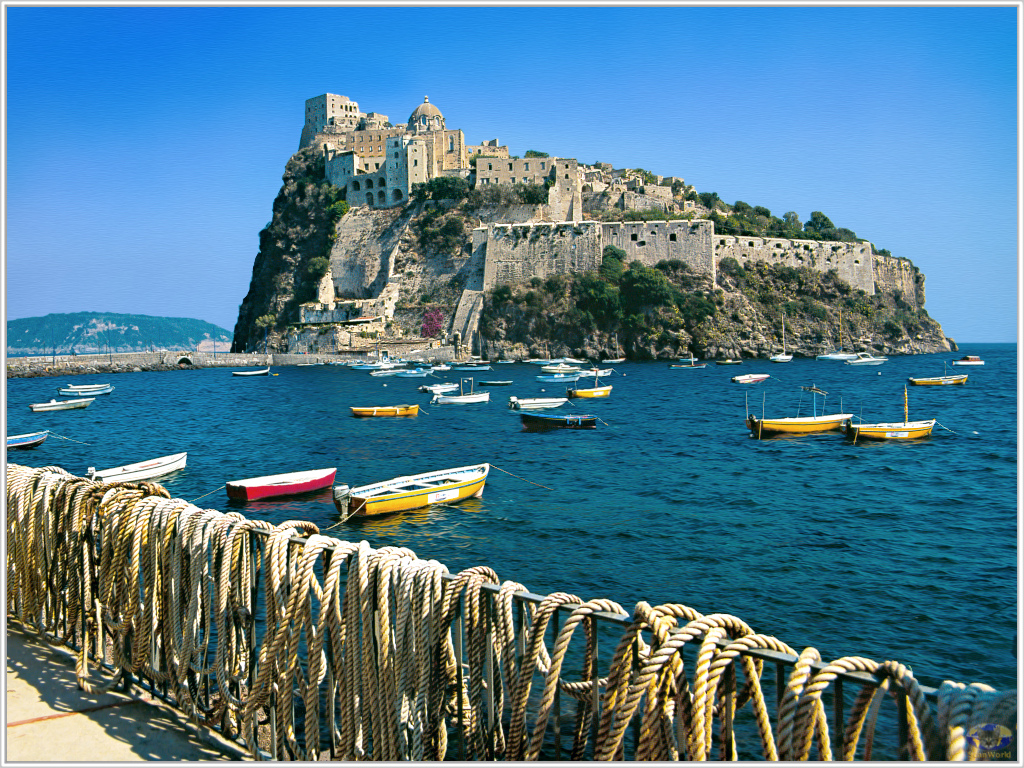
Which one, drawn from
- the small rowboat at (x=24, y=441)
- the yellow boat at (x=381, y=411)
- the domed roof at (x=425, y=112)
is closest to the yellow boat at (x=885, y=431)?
the yellow boat at (x=381, y=411)

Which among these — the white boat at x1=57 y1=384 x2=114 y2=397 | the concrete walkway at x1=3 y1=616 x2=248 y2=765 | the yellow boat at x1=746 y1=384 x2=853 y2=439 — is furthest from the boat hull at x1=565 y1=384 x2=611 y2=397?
the concrete walkway at x1=3 y1=616 x2=248 y2=765

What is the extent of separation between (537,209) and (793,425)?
52.5 meters

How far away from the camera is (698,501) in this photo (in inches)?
644

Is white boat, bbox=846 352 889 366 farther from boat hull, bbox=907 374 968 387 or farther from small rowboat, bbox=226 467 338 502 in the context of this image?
small rowboat, bbox=226 467 338 502

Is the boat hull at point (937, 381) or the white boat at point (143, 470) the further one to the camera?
the boat hull at point (937, 381)

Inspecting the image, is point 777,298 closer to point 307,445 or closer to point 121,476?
point 307,445

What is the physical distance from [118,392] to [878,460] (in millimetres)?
46232

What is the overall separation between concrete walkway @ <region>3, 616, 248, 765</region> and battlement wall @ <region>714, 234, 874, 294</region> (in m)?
71.0

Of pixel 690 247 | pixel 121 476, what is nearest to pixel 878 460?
pixel 121 476

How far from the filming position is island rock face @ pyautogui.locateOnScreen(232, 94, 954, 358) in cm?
6912

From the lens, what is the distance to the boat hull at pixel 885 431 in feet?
80.7

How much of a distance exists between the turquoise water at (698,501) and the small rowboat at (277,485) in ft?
0.93

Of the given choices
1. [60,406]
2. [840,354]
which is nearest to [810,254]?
[840,354]

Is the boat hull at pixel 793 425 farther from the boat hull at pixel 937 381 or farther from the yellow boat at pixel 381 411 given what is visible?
the boat hull at pixel 937 381
